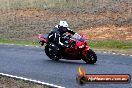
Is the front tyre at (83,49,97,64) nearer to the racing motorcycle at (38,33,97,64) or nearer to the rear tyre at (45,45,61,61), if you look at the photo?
the racing motorcycle at (38,33,97,64)

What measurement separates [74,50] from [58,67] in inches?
59.4

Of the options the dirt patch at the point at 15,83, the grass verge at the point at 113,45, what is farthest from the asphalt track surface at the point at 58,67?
the grass verge at the point at 113,45

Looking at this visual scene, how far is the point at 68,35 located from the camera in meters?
19.4

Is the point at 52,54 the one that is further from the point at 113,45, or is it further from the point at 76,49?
the point at 113,45

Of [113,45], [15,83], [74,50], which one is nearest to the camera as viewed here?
[15,83]

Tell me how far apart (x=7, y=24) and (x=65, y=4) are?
698 cm

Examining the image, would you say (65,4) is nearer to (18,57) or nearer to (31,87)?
(18,57)

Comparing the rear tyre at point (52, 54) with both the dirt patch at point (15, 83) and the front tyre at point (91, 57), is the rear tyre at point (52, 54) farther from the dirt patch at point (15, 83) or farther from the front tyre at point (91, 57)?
the dirt patch at point (15, 83)

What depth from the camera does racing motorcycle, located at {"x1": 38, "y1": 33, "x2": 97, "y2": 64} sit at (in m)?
18.6

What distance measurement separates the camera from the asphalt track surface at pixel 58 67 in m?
14.9

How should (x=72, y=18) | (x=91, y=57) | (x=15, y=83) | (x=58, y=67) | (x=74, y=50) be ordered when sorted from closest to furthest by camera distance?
(x=15, y=83), (x=58, y=67), (x=91, y=57), (x=74, y=50), (x=72, y=18)

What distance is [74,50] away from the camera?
19.0 meters

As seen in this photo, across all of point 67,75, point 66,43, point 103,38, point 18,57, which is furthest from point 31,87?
point 103,38

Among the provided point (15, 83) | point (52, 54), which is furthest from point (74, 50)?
point (15, 83)
